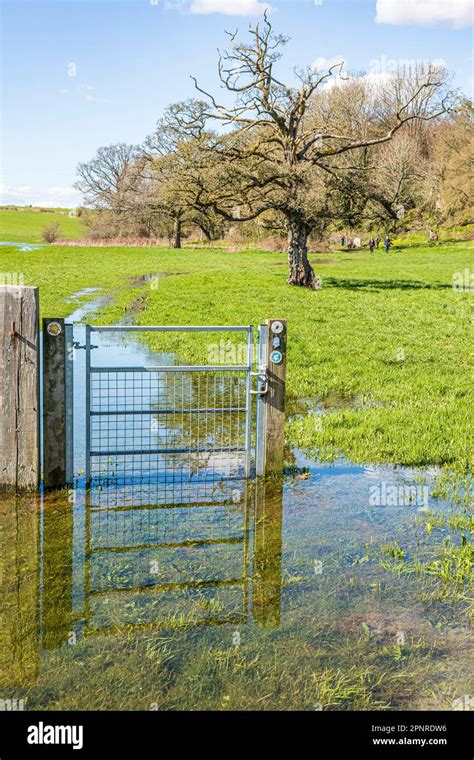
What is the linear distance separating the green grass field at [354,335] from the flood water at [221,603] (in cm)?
172

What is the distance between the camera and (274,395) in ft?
25.0

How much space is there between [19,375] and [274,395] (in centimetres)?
254

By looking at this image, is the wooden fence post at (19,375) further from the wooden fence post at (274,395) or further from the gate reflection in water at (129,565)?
the wooden fence post at (274,395)

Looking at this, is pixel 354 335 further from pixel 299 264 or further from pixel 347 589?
pixel 299 264

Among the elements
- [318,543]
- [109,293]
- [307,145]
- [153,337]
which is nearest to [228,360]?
[153,337]

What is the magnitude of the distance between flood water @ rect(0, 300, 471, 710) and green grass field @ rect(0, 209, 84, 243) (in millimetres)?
79253

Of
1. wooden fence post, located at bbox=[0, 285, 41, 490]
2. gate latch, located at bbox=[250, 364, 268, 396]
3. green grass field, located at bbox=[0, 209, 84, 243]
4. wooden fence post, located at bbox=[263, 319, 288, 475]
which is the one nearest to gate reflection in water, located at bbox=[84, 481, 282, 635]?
wooden fence post, located at bbox=[263, 319, 288, 475]

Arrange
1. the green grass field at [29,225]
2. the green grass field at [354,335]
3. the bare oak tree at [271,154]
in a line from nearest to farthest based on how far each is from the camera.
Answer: the green grass field at [354,335]
the bare oak tree at [271,154]
the green grass field at [29,225]

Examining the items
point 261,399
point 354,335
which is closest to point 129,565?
point 261,399

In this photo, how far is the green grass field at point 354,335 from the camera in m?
9.34

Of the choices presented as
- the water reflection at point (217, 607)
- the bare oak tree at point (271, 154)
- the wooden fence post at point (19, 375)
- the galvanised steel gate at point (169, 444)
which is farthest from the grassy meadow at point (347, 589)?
the bare oak tree at point (271, 154)

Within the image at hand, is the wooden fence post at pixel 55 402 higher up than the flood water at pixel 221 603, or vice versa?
the wooden fence post at pixel 55 402
